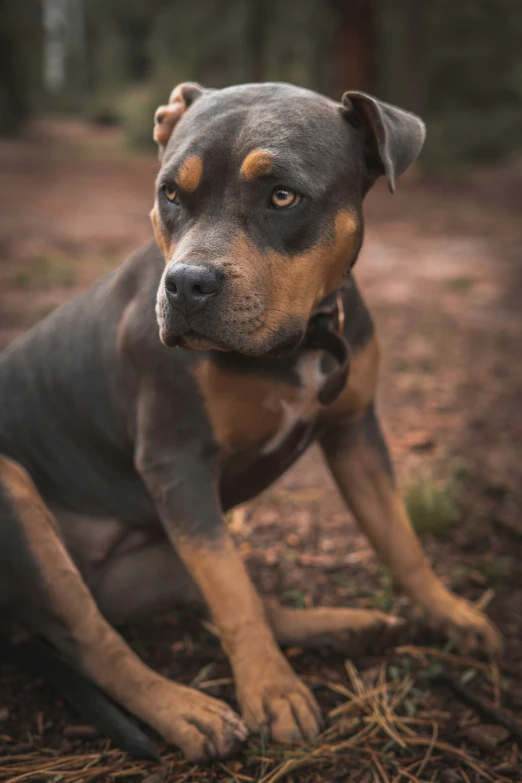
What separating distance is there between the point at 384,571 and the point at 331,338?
4.55 feet

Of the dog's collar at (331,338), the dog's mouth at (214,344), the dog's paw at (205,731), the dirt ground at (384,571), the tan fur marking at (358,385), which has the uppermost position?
the dog's mouth at (214,344)

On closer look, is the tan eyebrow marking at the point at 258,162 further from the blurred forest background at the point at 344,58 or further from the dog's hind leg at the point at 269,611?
the blurred forest background at the point at 344,58

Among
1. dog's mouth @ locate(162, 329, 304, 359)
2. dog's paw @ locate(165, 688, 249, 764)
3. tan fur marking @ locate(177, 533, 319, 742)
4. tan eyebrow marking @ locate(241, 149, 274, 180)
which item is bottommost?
dog's paw @ locate(165, 688, 249, 764)

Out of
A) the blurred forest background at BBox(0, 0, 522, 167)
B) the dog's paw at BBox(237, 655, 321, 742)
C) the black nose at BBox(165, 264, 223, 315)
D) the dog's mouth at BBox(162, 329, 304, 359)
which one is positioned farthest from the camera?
the blurred forest background at BBox(0, 0, 522, 167)

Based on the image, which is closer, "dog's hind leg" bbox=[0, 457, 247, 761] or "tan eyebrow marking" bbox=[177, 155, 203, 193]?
"tan eyebrow marking" bbox=[177, 155, 203, 193]

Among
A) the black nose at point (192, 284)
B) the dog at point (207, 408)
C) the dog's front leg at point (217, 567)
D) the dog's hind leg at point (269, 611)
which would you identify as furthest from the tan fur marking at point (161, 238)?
the dog's hind leg at point (269, 611)

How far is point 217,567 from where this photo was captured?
103 inches

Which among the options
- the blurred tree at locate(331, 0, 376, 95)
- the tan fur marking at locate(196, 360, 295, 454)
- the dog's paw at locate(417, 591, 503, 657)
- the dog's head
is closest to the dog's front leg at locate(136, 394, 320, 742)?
the tan fur marking at locate(196, 360, 295, 454)

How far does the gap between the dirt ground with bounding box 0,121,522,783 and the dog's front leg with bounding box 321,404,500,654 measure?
0.11m

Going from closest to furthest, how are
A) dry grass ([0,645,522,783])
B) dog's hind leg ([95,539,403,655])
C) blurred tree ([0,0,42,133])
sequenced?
dry grass ([0,645,522,783]) → dog's hind leg ([95,539,403,655]) → blurred tree ([0,0,42,133])

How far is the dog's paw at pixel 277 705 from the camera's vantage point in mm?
2617

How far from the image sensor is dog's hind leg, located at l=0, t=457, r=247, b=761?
2670 millimetres

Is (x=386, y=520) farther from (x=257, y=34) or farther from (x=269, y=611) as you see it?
(x=257, y=34)

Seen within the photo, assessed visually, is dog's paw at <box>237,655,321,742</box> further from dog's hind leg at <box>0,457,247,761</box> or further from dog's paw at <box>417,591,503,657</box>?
dog's paw at <box>417,591,503,657</box>
